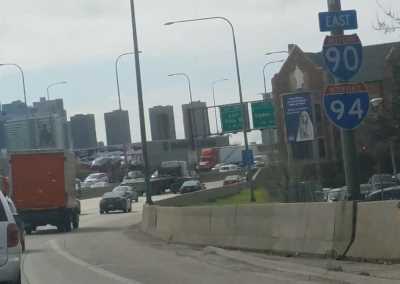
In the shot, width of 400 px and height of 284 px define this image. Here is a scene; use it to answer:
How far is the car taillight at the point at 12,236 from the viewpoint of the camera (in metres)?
12.4

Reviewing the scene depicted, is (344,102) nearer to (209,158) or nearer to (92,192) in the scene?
(92,192)

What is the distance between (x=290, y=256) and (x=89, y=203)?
210 ft

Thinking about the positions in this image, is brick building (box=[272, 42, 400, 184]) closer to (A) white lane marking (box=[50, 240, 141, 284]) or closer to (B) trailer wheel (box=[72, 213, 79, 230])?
A: (B) trailer wheel (box=[72, 213, 79, 230])

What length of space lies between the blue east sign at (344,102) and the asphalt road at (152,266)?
2.40 meters

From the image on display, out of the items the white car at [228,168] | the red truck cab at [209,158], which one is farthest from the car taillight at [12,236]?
the red truck cab at [209,158]

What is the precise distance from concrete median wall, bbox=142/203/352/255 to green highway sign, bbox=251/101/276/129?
33.8 metres

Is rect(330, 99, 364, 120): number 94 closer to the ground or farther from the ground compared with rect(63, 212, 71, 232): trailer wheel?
farther from the ground

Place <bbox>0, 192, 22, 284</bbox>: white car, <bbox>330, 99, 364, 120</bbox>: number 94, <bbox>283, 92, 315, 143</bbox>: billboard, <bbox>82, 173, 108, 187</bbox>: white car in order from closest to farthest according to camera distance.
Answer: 1. <bbox>0, 192, 22, 284</bbox>: white car
2. <bbox>330, 99, 364, 120</bbox>: number 94
3. <bbox>283, 92, 315, 143</bbox>: billboard
4. <bbox>82, 173, 108, 187</bbox>: white car

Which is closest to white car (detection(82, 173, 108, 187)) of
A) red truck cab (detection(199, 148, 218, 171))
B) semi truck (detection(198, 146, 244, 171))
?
semi truck (detection(198, 146, 244, 171))

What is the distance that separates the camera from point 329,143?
3391 inches

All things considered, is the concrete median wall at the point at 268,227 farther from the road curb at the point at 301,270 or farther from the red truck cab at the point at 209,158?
the red truck cab at the point at 209,158

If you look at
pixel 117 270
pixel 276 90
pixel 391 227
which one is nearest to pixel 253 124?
pixel 276 90

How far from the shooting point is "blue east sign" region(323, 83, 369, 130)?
45.1 feet

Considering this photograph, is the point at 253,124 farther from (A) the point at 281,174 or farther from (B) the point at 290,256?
(B) the point at 290,256
